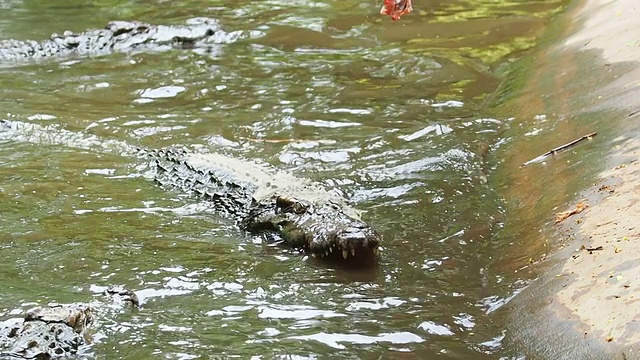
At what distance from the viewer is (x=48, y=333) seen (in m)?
3.38

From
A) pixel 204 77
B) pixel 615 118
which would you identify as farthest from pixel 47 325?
pixel 204 77

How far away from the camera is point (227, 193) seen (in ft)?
19.0

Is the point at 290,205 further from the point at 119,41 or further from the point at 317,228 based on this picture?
the point at 119,41

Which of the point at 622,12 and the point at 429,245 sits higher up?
the point at 622,12

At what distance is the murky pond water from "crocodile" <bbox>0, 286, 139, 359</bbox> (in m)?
0.12

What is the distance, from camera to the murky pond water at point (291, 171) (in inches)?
147

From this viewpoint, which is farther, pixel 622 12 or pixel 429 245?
pixel 622 12

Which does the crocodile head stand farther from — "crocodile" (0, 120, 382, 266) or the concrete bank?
the concrete bank

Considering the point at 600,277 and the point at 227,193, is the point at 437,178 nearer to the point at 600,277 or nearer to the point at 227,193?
the point at 227,193

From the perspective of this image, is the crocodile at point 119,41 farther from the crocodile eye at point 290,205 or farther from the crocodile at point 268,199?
the crocodile eye at point 290,205

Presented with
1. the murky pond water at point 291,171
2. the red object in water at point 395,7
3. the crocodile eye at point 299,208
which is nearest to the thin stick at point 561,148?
the murky pond water at point 291,171

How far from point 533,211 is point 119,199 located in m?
2.85

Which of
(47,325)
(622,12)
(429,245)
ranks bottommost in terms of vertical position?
(429,245)

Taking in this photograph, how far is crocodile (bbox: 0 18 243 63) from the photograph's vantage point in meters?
10.8
